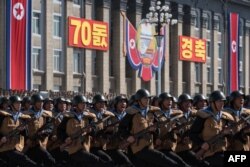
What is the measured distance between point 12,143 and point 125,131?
2.63 meters

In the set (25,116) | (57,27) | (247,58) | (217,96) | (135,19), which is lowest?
(25,116)

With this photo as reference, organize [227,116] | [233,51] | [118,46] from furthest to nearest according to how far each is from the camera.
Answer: [233,51] < [118,46] < [227,116]

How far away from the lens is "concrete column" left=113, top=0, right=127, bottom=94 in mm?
51459

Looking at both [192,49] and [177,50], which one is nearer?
[192,49]

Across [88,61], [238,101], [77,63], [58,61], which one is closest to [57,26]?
[58,61]

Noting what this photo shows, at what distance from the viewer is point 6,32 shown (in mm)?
38375

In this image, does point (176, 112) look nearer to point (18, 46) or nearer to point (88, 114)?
point (88, 114)

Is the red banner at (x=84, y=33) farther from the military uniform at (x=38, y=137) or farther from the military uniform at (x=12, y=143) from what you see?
the military uniform at (x=12, y=143)

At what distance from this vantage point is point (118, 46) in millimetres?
51438

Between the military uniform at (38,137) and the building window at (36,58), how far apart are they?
27.7 m

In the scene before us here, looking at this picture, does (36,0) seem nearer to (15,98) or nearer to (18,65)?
(18,65)

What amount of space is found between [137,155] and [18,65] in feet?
78.2

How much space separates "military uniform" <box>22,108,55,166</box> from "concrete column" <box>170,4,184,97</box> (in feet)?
131

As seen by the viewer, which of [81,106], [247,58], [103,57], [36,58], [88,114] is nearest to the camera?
[81,106]
